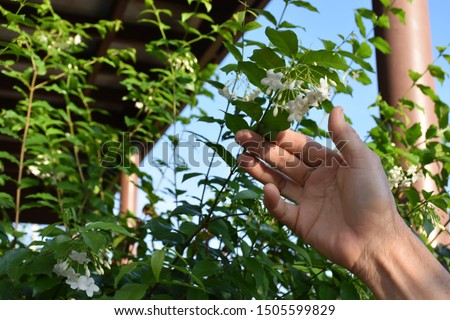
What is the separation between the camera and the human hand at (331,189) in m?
1.03

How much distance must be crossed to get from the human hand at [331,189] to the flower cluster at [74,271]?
35 cm

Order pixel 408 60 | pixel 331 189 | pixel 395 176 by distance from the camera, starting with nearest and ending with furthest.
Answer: pixel 331 189
pixel 395 176
pixel 408 60

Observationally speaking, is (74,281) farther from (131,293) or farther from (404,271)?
(404,271)

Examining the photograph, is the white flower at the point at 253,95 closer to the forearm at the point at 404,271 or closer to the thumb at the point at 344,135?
the thumb at the point at 344,135

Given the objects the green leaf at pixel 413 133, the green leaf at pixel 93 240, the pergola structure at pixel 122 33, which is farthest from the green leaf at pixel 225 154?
the pergola structure at pixel 122 33

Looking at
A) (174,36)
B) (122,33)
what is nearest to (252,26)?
(174,36)

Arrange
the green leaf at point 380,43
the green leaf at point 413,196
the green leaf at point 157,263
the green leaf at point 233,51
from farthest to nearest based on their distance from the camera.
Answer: the green leaf at point 380,43 → the green leaf at point 413,196 → the green leaf at point 233,51 → the green leaf at point 157,263

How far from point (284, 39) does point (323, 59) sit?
8 cm

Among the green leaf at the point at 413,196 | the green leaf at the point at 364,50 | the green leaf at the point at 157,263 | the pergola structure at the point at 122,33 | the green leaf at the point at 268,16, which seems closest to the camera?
the green leaf at the point at 157,263

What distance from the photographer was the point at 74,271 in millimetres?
1077

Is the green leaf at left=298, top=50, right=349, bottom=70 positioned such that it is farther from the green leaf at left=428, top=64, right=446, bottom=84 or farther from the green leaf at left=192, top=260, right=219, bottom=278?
the green leaf at left=428, top=64, right=446, bottom=84
